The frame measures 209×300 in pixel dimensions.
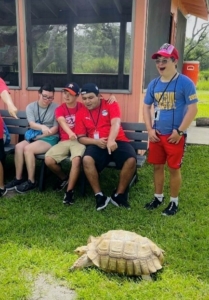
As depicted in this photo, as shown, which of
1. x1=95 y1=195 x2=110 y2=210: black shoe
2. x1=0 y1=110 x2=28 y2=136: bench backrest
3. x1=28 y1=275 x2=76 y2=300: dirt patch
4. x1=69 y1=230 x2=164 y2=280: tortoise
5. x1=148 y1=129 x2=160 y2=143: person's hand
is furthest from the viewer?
x1=0 y1=110 x2=28 y2=136: bench backrest

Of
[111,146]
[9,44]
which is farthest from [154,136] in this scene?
[9,44]

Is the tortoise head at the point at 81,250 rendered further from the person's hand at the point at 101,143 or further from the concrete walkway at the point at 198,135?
the concrete walkway at the point at 198,135

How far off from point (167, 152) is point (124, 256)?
1292 mm

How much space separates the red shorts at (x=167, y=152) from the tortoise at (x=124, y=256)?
106 cm

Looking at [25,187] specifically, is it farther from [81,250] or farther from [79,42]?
[79,42]

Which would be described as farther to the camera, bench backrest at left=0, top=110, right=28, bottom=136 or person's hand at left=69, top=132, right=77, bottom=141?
bench backrest at left=0, top=110, right=28, bottom=136

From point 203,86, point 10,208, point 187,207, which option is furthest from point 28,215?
point 203,86

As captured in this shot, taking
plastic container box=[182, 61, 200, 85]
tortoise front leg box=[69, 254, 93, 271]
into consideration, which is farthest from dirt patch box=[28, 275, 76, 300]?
plastic container box=[182, 61, 200, 85]

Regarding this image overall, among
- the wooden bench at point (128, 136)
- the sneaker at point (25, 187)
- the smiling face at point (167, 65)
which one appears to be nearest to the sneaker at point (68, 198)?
the wooden bench at point (128, 136)

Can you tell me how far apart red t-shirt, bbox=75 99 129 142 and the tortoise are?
5.12ft

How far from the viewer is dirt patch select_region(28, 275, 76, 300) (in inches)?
85.4

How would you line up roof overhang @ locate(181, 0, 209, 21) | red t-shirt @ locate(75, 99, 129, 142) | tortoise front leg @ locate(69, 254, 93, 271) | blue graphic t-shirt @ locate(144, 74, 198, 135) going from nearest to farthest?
tortoise front leg @ locate(69, 254, 93, 271)
blue graphic t-shirt @ locate(144, 74, 198, 135)
red t-shirt @ locate(75, 99, 129, 142)
roof overhang @ locate(181, 0, 209, 21)

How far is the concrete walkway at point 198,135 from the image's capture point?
6.67m

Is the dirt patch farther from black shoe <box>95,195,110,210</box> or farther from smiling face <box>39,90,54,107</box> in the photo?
smiling face <box>39,90,54,107</box>
